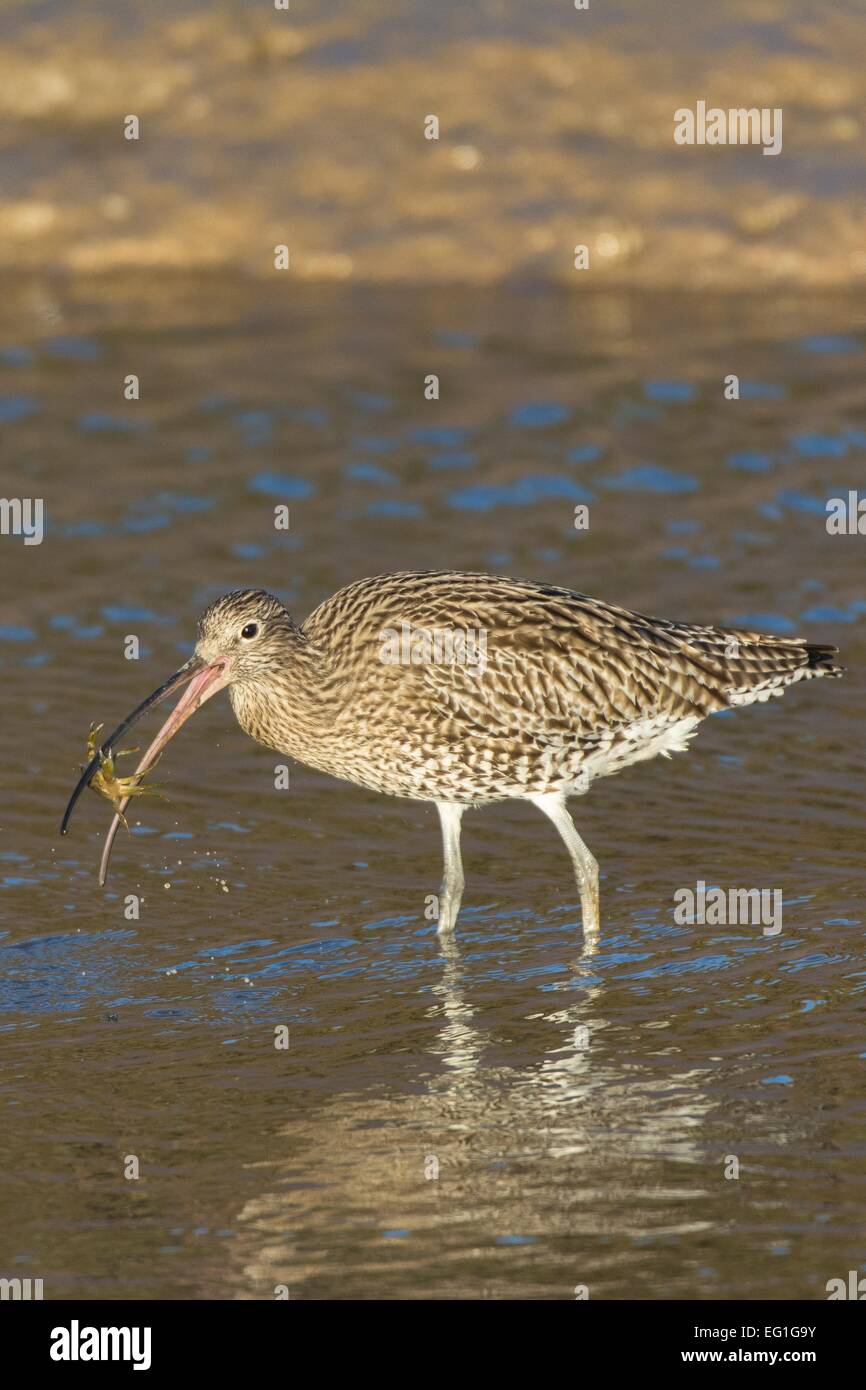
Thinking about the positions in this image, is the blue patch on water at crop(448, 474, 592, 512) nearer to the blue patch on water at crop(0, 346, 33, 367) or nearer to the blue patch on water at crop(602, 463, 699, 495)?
the blue patch on water at crop(602, 463, 699, 495)

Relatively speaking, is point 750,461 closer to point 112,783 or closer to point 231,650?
point 231,650

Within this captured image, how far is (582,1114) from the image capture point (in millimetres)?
9211

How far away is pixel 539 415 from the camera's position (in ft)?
58.6

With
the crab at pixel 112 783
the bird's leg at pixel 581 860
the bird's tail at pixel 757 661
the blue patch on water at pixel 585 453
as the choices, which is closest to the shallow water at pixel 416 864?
the blue patch on water at pixel 585 453

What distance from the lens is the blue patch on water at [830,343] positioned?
19.0 m

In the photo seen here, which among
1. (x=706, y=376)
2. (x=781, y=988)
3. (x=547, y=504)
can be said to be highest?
(x=706, y=376)

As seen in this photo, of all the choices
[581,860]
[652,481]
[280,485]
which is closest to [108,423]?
[280,485]

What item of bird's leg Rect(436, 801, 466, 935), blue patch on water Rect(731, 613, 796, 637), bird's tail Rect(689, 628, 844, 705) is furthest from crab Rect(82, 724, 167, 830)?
blue patch on water Rect(731, 613, 796, 637)

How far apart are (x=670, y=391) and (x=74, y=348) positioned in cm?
482

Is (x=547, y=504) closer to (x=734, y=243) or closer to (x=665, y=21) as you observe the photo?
(x=734, y=243)

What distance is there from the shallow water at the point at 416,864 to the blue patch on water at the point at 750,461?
0.09ft

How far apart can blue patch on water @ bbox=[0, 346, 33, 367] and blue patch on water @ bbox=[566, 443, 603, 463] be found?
461 centimetres
